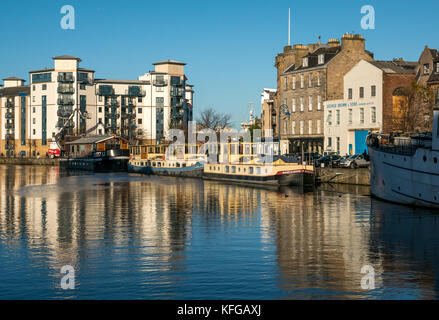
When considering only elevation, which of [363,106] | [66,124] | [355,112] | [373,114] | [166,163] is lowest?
[166,163]

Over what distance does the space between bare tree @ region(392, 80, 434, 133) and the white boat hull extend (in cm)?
2656

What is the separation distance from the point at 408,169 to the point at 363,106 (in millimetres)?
43123

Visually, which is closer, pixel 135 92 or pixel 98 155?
pixel 98 155

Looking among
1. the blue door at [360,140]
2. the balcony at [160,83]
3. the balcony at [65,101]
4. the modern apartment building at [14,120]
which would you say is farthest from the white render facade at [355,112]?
the modern apartment building at [14,120]

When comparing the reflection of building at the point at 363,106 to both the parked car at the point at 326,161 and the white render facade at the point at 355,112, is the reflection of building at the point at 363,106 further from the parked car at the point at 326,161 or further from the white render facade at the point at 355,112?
the parked car at the point at 326,161

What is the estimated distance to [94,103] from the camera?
174250 millimetres

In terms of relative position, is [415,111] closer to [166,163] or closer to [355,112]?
[355,112]

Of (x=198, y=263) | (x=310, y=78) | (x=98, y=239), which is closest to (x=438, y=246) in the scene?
(x=198, y=263)

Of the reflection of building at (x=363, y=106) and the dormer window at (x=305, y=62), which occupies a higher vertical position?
the dormer window at (x=305, y=62)

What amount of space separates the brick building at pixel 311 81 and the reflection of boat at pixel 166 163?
48.3ft

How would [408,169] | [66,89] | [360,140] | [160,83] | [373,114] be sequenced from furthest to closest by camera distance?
1. [160,83]
2. [66,89]
3. [360,140]
4. [373,114]
5. [408,169]

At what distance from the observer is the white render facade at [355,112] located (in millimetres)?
81812

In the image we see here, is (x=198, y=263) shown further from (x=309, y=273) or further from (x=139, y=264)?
(x=309, y=273)

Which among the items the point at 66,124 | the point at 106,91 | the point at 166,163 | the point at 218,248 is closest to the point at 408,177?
the point at 218,248
